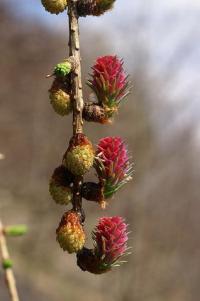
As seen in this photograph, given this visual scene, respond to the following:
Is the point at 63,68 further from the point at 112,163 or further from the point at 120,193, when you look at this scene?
the point at 120,193

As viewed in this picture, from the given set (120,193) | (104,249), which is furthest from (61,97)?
(120,193)

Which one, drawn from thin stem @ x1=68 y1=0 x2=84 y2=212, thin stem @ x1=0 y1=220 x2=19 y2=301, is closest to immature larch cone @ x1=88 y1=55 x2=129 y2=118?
thin stem @ x1=68 y1=0 x2=84 y2=212

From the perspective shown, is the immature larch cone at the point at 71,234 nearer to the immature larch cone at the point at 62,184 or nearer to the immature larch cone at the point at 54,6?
the immature larch cone at the point at 62,184

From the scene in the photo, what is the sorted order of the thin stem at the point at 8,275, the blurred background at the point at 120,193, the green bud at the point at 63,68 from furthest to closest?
the blurred background at the point at 120,193 < the green bud at the point at 63,68 < the thin stem at the point at 8,275

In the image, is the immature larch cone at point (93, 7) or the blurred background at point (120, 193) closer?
the immature larch cone at point (93, 7)

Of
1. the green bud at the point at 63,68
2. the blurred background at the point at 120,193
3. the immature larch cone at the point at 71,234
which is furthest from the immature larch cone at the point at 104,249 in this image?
the blurred background at the point at 120,193
